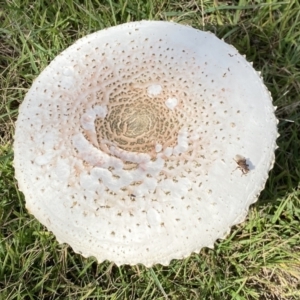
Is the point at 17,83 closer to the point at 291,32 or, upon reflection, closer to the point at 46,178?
the point at 46,178

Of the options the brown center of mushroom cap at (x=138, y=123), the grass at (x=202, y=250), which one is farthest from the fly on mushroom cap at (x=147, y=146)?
the grass at (x=202, y=250)

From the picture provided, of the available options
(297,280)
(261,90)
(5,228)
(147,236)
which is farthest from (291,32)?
(5,228)

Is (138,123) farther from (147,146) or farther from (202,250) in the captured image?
(202,250)

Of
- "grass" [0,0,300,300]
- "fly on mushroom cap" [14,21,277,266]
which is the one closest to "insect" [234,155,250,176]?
"fly on mushroom cap" [14,21,277,266]

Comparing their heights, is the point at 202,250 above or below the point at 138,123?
below

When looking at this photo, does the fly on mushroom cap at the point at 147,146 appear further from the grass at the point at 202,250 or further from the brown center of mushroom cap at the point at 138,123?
the grass at the point at 202,250

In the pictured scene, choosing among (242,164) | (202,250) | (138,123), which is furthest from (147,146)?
(202,250)
